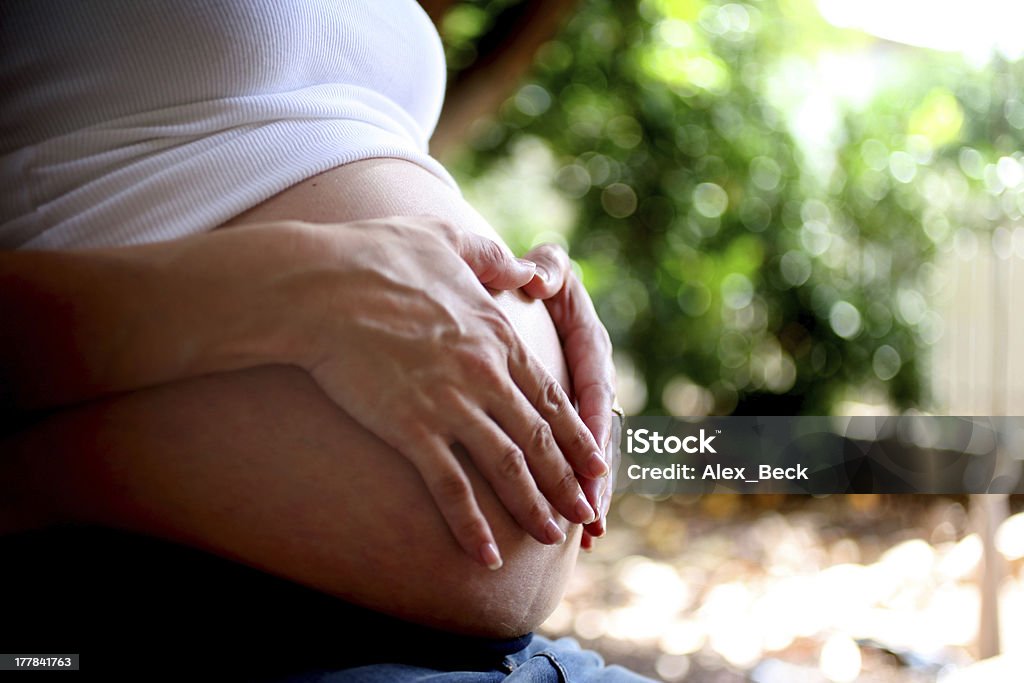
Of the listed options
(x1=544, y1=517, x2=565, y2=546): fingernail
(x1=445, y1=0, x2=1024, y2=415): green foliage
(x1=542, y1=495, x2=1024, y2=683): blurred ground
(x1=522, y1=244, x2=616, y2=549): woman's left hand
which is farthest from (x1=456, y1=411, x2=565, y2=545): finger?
(x1=445, y1=0, x2=1024, y2=415): green foliage

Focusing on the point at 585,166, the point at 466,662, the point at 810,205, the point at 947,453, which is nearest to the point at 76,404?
the point at 466,662

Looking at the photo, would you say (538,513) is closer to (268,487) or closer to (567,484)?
Result: (567,484)

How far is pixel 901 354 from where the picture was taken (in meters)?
3.65

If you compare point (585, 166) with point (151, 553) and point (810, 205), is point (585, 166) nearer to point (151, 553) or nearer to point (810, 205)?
point (810, 205)

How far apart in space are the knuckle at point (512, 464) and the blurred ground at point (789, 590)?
5.47 ft

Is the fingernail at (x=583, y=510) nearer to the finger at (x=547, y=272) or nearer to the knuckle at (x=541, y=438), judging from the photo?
the knuckle at (x=541, y=438)

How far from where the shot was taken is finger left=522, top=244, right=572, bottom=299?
87 cm

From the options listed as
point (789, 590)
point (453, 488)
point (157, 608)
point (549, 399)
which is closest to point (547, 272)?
point (549, 399)

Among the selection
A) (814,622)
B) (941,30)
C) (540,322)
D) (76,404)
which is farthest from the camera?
(941,30)

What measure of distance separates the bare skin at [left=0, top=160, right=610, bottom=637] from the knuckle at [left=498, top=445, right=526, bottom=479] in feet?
0.10

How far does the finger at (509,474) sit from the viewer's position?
670 mm

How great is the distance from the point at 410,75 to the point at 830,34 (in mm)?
3352

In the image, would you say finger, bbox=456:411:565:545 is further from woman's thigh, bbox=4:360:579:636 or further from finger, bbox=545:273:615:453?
finger, bbox=545:273:615:453

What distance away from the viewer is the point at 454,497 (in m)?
0.66
